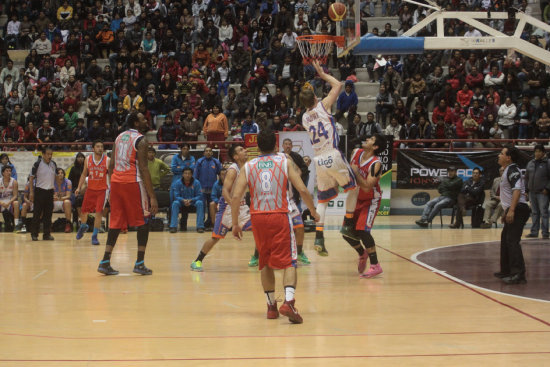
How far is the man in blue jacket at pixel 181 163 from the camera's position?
17516 millimetres

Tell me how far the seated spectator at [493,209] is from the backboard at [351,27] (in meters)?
6.95

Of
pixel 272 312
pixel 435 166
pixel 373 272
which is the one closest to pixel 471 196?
pixel 435 166

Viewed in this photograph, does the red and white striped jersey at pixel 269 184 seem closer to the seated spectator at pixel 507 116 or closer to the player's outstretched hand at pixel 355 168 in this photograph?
the player's outstretched hand at pixel 355 168

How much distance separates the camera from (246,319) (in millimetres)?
7473

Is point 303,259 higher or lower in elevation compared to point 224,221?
lower

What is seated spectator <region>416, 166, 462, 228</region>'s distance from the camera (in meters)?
17.6

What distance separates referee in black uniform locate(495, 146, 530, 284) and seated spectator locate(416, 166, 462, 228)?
7.88 metres

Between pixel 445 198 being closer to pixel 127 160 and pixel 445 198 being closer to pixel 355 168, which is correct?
pixel 355 168

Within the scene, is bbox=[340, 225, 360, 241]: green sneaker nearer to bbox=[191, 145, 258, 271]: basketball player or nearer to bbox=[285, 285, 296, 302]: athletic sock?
bbox=[191, 145, 258, 271]: basketball player

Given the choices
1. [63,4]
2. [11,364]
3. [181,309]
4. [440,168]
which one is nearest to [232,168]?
[181,309]

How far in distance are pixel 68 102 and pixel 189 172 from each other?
8.87 metres

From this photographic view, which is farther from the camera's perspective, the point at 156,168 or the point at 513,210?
the point at 156,168

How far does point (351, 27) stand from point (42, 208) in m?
7.59

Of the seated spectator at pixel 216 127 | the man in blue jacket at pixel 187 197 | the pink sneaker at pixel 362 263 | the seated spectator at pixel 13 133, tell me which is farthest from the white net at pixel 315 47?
the seated spectator at pixel 13 133
